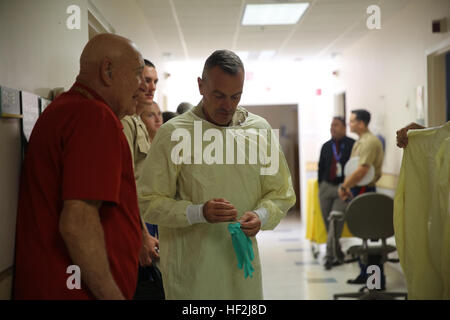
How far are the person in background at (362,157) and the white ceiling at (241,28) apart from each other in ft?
A: 3.09

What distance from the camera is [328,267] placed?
4.63m

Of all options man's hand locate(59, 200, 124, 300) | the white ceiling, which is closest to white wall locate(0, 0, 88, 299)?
man's hand locate(59, 200, 124, 300)

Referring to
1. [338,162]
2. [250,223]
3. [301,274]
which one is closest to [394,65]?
[338,162]

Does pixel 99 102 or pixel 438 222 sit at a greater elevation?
pixel 99 102

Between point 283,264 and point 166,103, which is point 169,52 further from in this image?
point 283,264

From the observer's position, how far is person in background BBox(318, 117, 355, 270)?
14.9ft

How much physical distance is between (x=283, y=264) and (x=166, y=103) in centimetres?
250

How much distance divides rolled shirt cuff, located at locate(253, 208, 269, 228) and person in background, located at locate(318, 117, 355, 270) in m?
3.08

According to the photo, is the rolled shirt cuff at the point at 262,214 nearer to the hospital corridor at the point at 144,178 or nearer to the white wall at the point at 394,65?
the hospital corridor at the point at 144,178

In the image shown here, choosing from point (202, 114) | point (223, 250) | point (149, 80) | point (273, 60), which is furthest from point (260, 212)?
point (273, 60)

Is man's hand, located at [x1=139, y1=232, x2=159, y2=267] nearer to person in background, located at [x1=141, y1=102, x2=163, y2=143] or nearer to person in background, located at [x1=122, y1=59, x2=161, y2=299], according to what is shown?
person in background, located at [x1=122, y1=59, x2=161, y2=299]

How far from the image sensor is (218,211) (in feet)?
4.32

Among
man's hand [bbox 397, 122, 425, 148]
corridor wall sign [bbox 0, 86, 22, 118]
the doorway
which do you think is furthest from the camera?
the doorway

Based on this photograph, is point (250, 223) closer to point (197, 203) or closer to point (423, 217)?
point (197, 203)
